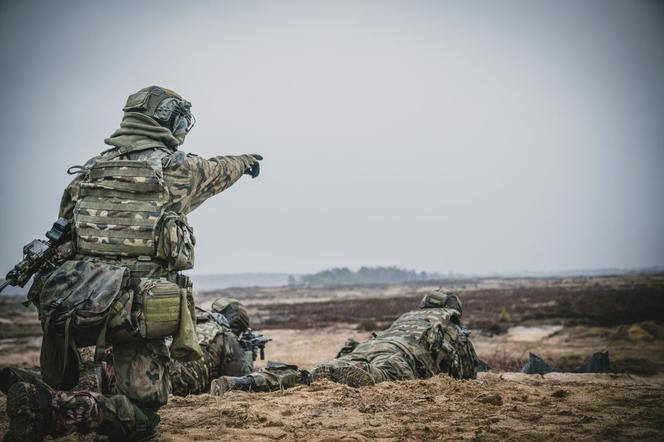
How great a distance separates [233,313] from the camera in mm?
6867

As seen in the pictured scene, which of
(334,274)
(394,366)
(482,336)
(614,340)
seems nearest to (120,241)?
(394,366)

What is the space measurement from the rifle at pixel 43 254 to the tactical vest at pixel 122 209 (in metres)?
0.15

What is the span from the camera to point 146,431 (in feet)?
10.5

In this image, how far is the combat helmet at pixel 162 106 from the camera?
3.93 meters

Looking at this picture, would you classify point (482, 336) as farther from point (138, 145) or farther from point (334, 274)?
point (334, 274)

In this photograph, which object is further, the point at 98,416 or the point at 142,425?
the point at 142,425

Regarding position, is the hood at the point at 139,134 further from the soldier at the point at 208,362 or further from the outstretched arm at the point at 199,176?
the soldier at the point at 208,362

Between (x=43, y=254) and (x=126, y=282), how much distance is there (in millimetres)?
766

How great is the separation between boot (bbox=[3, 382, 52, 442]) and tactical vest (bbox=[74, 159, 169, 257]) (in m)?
1.02

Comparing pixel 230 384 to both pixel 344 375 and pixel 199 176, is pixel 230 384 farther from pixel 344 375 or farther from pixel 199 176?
pixel 199 176

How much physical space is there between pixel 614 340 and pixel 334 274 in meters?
130

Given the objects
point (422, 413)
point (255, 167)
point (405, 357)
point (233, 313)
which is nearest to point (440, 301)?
point (405, 357)

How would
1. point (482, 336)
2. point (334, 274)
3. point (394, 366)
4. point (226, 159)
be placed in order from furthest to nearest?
point (334, 274) < point (482, 336) < point (394, 366) < point (226, 159)

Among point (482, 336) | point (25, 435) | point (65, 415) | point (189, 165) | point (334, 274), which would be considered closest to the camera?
point (25, 435)
